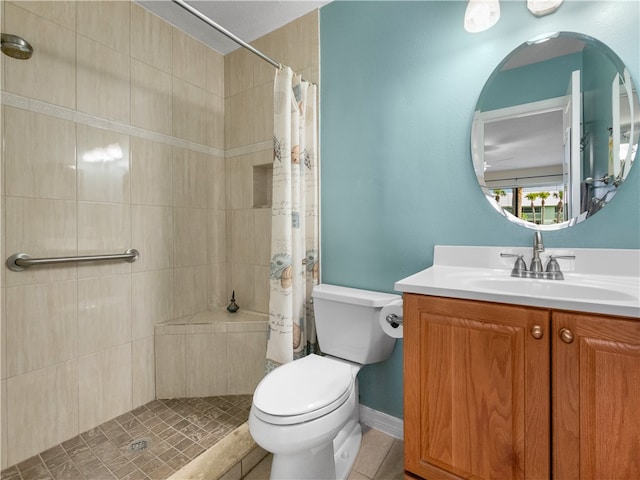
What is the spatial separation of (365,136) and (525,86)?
747 millimetres

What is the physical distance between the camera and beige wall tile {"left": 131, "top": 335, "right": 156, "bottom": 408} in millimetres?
1847

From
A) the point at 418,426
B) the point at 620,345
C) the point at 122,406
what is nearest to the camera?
the point at 620,345

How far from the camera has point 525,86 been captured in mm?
1306

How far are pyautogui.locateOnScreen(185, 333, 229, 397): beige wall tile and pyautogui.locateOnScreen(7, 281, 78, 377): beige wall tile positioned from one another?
612 mm

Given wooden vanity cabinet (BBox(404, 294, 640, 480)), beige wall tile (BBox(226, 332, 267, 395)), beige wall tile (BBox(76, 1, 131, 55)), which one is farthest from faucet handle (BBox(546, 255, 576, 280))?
beige wall tile (BBox(76, 1, 131, 55))

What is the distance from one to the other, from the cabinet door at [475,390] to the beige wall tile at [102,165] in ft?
5.70

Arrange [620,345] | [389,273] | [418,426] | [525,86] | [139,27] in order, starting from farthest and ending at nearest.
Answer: [139,27] < [389,273] < [525,86] < [418,426] < [620,345]

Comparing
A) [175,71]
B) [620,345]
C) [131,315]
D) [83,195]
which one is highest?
[175,71]

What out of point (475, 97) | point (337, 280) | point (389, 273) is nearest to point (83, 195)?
point (337, 280)

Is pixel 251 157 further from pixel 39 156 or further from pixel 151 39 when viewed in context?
pixel 39 156

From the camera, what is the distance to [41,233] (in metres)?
1.50

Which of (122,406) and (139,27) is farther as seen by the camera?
(139,27)

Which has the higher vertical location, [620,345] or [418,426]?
[620,345]

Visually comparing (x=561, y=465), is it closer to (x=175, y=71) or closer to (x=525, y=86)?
(x=525, y=86)
